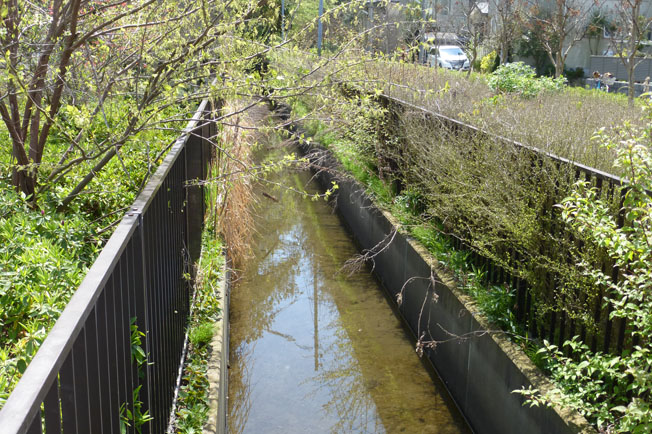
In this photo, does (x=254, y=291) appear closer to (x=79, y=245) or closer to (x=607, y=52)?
(x=79, y=245)

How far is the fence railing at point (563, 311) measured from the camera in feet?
13.4

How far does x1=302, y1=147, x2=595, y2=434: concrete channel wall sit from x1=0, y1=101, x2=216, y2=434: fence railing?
7.10 ft

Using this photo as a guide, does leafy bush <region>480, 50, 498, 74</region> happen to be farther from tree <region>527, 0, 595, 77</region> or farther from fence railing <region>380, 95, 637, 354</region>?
fence railing <region>380, 95, 637, 354</region>

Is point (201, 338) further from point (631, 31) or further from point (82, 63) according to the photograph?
point (631, 31)

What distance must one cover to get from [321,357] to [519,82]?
340 inches

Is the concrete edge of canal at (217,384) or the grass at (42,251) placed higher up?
the grass at (42,251)

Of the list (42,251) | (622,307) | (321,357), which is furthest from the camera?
(321,357)

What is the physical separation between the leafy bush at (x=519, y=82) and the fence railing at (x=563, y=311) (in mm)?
7796

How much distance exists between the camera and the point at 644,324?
11.4ft

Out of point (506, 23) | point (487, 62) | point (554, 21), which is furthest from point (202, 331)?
point (487, 62)

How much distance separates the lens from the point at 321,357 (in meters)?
6.68

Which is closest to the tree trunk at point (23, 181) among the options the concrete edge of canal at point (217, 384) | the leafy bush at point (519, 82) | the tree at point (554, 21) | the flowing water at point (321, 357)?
the concrete edge of canal at point (217, 384)

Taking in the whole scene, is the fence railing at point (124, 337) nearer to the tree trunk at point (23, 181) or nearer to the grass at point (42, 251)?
the grass at point (42, 251)

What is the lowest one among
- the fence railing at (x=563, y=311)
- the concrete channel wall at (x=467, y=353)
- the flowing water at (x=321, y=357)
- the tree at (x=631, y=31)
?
the flowing water at (x=321, y=357)
